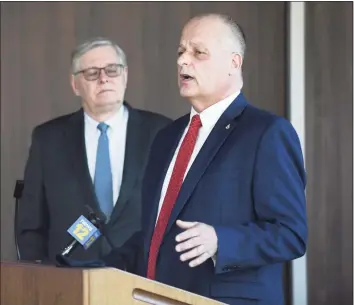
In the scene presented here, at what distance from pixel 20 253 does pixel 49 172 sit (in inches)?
12.0

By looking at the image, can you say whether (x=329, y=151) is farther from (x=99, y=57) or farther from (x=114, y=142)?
(x=99, y=57)

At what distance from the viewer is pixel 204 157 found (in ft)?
6.42

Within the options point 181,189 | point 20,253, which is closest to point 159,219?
point 181,189

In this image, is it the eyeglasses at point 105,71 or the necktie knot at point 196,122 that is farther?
the eyeglasses at point 105,71

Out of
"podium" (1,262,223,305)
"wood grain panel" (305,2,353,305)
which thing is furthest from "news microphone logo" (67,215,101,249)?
A: "wood grain panel" (305,2,353,305)

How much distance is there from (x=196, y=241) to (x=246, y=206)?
28 centimetres

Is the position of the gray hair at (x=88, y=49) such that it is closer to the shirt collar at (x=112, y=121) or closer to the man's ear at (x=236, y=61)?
the shirt collar at (x=112, y=121)

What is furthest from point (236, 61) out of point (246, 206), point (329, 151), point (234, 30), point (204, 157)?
point (329, 151)

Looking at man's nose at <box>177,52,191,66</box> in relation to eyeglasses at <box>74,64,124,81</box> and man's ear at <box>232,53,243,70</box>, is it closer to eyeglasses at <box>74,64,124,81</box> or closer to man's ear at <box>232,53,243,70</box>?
man's ear at <box>232,53,243,70</box>

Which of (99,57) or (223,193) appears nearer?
(223,193)

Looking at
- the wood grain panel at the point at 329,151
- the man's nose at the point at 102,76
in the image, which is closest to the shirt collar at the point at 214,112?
the man's nose at the point at 102,76

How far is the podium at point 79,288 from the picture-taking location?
4.67 feet

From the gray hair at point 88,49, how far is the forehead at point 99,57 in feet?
0.06

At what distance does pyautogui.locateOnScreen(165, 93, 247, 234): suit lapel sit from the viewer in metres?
1.94
